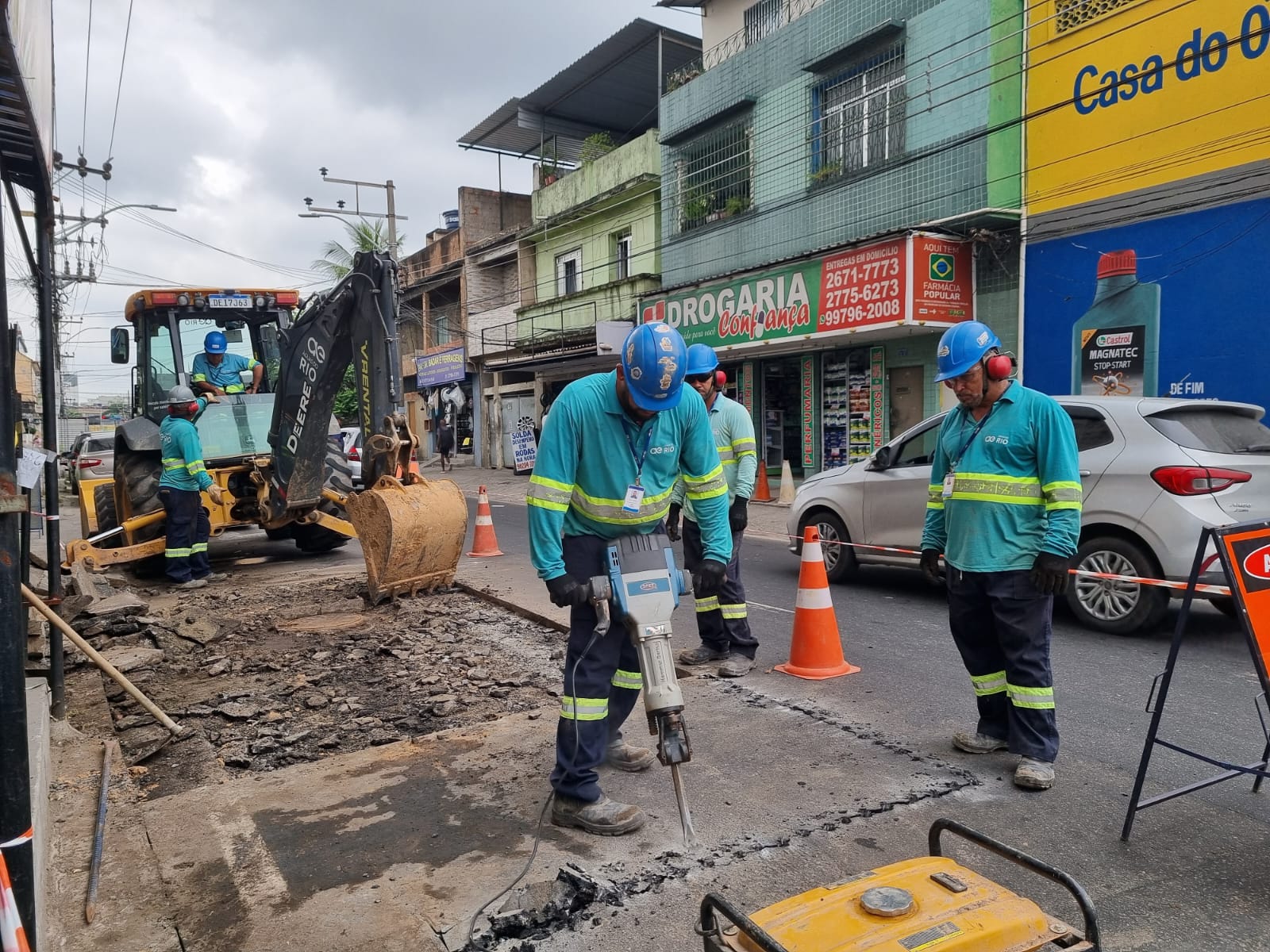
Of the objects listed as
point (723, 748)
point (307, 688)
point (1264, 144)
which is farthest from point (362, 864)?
point (1264, 144)

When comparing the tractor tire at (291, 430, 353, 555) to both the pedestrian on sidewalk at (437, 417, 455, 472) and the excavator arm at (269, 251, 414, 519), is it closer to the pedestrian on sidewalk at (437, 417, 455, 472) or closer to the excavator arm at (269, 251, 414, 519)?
the excavator arm at (269, 251, 414, 519)

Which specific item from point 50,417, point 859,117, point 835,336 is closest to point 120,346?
point 50,417

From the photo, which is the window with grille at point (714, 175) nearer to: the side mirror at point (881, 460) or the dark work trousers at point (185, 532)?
the side mirror at point (881, 460)

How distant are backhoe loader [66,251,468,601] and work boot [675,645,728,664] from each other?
2855 millimetres

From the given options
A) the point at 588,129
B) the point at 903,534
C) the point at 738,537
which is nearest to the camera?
the point at 738,537

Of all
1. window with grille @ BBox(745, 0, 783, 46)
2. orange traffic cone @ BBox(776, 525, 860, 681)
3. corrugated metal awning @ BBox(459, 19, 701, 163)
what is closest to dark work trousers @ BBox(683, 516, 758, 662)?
orange traffic cone @ BBox(776, 525, 860, 681)

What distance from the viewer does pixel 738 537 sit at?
19.8 feet

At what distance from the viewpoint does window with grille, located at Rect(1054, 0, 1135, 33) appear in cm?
1166

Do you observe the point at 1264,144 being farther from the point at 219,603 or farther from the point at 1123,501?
the point at 219,603

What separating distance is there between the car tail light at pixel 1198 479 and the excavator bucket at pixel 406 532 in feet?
18.1

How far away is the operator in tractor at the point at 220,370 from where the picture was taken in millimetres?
9641

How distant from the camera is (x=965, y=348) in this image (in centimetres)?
392

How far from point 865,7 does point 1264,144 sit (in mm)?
7176

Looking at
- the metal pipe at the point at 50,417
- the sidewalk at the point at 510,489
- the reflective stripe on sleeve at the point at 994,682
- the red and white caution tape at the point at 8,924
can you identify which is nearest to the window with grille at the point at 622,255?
the sidewalk at the point at 510,489
